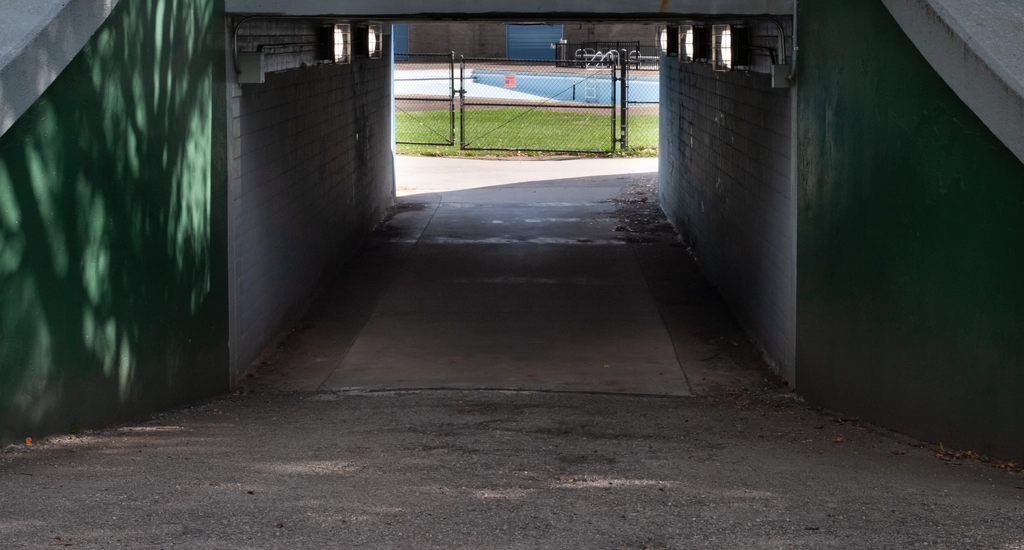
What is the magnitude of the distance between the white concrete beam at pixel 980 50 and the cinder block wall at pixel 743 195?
2263 mm

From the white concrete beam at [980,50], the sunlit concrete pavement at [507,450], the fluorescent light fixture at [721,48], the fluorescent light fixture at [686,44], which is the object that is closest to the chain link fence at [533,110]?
the fluorescent light fixture at [686,44]

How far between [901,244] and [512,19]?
14.2 feet

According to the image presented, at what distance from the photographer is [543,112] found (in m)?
30.9

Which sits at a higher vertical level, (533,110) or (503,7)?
(503,7)

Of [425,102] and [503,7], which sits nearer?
[503,7]

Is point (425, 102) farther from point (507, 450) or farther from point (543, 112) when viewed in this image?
point (507, 450)

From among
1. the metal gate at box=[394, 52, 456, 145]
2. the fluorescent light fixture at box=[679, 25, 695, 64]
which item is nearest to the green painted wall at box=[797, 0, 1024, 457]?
the fluorescent light fixture at box=[679, 25, 695, 64]

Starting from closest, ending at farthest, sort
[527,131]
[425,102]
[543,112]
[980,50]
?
[980,50]
[527,131]
[543,112]
[425,102]

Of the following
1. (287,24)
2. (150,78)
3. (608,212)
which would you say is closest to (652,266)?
(608,212)

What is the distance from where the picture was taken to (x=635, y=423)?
747 centimetres

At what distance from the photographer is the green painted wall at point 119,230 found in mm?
5762

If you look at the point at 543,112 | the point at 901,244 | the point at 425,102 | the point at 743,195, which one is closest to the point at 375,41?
the point at 743,195

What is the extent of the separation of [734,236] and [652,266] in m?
2.57

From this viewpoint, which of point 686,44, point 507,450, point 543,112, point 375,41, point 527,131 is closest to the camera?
point 507,450
